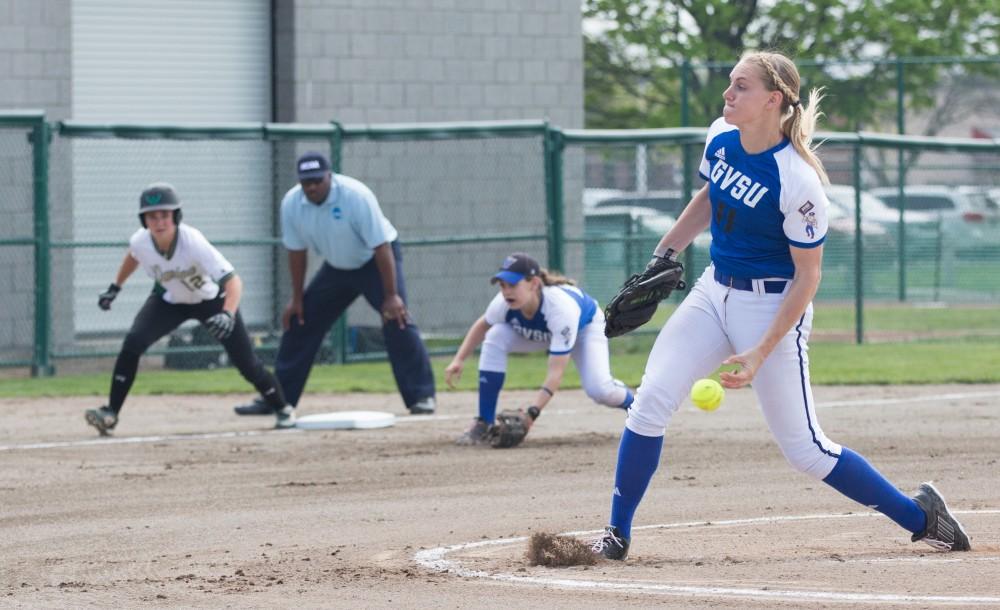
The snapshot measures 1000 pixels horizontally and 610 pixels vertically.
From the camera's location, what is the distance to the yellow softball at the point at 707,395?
222 inches

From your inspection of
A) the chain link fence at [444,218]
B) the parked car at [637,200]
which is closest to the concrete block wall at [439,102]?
the chain link fence at [444,218]

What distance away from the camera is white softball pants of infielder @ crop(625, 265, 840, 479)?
6.03m

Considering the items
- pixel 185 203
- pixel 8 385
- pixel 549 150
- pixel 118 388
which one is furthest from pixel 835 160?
pixel 118 388

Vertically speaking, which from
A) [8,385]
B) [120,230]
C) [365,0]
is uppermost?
Answer: [365,0]

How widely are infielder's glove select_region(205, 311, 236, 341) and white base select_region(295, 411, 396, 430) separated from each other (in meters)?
1.02

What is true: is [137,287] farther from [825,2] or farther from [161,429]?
[825,2]

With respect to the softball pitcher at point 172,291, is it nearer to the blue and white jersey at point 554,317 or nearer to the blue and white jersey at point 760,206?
the blue and white jersey at point 554,317

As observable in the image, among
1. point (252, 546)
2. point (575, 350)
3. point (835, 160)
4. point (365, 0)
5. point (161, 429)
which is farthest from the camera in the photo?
point (835, 160)

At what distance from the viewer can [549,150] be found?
16484 millimetres

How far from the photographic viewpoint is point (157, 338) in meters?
10.8

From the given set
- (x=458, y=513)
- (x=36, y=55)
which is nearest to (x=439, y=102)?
(x=36, y=55)

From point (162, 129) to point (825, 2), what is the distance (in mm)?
15708

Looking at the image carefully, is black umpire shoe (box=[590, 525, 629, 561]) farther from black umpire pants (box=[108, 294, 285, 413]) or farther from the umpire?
the umpire

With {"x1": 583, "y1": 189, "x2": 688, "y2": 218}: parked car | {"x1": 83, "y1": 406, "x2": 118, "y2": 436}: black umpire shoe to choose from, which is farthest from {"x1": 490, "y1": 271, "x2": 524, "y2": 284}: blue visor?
{"x1": 583, "y1": 189, "x2": 688, "y2": 218}: parked car
